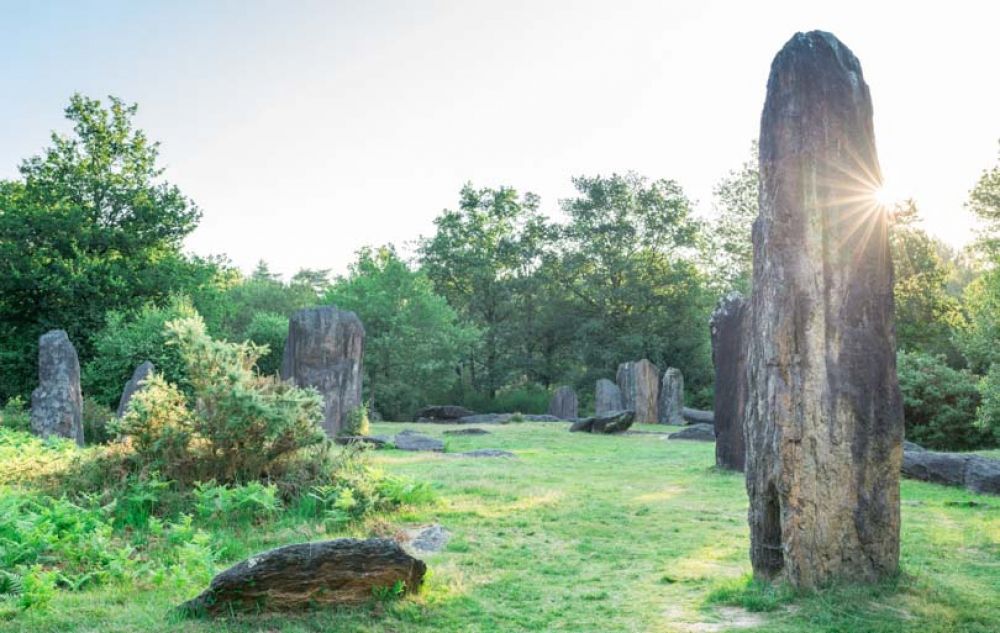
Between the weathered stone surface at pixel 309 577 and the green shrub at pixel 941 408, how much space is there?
1809 centimetres

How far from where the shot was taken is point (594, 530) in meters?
7.60

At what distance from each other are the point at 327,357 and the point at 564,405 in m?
16.5

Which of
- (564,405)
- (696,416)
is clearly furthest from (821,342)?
(564,405)

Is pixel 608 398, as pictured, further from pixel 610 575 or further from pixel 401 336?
pixel 610 575

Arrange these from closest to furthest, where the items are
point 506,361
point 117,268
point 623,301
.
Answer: point 117,268 → point 623,301 → point 506,361

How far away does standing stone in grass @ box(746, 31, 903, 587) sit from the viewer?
5359mm

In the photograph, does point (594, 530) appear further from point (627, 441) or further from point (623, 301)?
point (623, 301)

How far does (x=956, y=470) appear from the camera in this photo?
11.0 meters

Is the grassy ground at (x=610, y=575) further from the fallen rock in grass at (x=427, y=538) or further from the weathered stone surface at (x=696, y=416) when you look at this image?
the weathered stone surface at (x=696, y=416)

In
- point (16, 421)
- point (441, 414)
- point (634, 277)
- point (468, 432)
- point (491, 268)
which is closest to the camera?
point (16, 421)

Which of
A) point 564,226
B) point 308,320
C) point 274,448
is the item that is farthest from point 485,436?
point 564,226

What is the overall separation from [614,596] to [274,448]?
4.53 meters

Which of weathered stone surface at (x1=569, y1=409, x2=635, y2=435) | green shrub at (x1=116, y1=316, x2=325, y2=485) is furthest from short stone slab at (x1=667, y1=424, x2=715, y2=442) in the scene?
green shrub at (x1=116, y1=316, x2=325, y2=485)

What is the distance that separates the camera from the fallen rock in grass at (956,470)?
10.3 m
